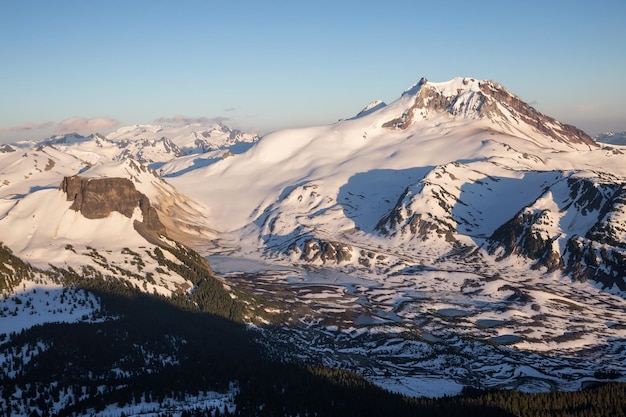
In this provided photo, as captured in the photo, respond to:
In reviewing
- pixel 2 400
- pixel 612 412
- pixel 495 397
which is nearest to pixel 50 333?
pixel 2 400

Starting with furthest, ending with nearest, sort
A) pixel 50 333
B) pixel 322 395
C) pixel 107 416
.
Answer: pixel 50 333 → pixel 322 395 → pixel 107 416

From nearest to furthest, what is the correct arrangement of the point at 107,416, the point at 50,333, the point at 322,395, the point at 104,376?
1. the point at 107,416
2. the point at 322,395
3. the point at 104,376
4. the point at 50,333

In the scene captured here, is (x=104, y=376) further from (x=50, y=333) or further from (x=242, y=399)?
(x=242, y=399)

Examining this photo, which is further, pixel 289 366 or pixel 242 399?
pixel 289 366

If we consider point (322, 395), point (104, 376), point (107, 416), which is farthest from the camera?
point (104, 376)

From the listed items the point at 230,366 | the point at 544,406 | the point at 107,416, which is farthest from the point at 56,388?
the point at 544,406

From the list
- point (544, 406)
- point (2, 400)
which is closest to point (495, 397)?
point (544, 406)

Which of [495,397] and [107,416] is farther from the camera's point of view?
[495,397]

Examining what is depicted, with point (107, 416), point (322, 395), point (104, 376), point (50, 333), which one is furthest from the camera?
point (50, 333)

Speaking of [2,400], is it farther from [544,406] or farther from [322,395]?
[544,406]
